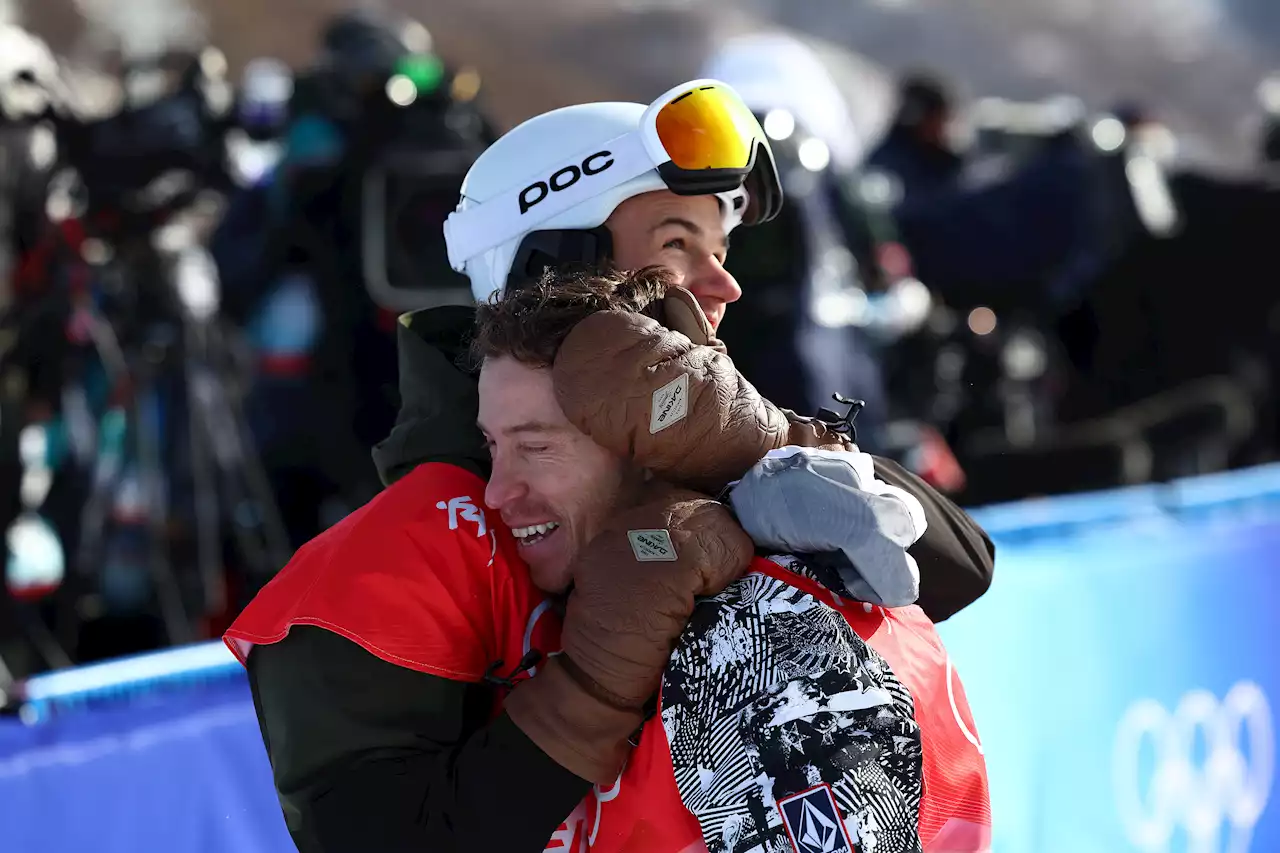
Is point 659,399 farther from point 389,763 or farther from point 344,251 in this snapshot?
point 344,251

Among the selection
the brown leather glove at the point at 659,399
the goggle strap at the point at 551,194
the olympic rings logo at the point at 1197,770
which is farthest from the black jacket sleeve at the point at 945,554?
the olympic rings logo at the point at 1197,770

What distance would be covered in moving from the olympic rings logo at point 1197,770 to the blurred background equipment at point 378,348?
14 mm

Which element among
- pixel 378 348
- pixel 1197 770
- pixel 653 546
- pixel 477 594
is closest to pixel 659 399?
pixel 653 546

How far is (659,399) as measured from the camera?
5.52 feet

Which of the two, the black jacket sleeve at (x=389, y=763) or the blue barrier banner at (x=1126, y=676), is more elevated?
Result: the black jacket sleeve at (x=389, y=763)

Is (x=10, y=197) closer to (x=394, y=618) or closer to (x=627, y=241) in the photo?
(x=627, y=241)

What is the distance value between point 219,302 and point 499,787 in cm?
393

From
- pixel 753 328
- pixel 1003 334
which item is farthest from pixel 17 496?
pixel 1003 334

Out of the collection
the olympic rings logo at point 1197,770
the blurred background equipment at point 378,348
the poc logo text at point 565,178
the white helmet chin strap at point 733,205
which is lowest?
the olympic rings logo at point 1197,770

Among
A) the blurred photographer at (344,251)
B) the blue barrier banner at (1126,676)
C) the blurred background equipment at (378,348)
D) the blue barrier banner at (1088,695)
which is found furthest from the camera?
the blurred photographer at (344,251)

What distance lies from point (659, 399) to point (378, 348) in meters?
3.33

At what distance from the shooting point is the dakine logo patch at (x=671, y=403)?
1.68 metres

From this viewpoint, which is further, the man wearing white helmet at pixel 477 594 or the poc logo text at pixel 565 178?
the poc logo text at pixel 565 178

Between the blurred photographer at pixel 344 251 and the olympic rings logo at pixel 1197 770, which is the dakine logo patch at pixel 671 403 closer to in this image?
the olympic rings logo at pixel 1197 770
